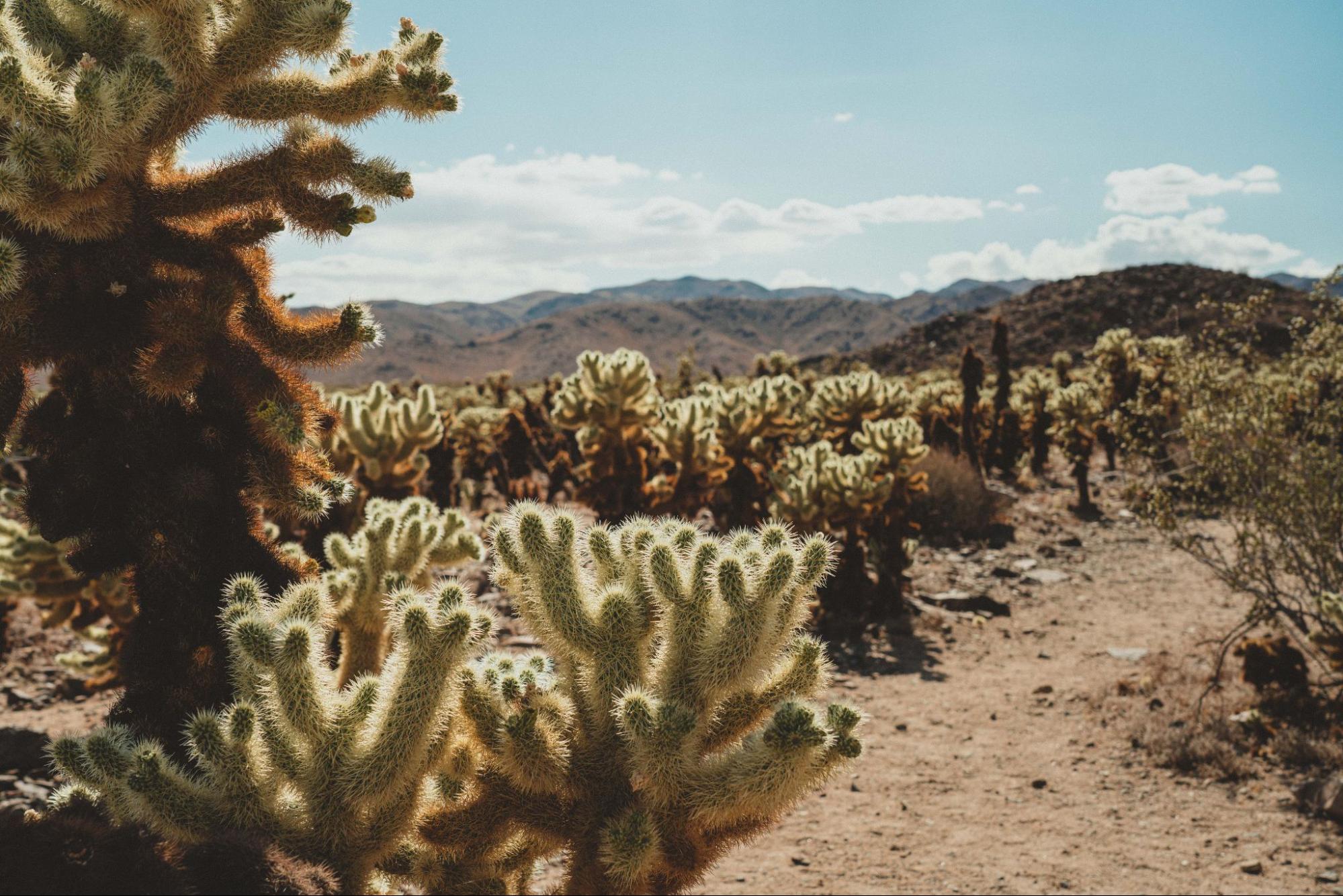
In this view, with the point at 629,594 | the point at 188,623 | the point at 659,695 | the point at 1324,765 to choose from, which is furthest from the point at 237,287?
the point at 1324,765

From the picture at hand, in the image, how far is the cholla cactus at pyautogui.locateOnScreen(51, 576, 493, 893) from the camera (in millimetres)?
2012

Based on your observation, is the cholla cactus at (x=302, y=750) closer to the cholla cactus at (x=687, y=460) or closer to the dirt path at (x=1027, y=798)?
the dirt path at (x=1027, y=798)

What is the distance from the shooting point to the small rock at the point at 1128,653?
367 inches

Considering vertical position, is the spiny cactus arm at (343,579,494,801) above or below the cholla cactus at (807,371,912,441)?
A: below

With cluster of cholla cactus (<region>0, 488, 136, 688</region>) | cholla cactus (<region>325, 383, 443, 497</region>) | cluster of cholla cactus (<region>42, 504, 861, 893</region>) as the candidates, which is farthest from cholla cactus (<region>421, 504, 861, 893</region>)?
cholla cactus (<region>325, 383, 443, 497</region>)

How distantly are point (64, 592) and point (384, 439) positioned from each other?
9.05 feet

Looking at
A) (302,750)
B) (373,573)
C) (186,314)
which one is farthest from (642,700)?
(373,573)

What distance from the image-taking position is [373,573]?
3.40 metres

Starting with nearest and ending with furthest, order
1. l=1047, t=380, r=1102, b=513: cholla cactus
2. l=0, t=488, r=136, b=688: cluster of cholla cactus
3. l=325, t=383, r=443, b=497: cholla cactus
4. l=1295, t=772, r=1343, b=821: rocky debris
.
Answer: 1. l=1295, t=772, r=1343, b=821: rocky debris
2. l=0, t=488, r=136, b=688: cluster of cholla cactus
3. l=325, t=383, r=443, b=497: cholla cactus
4. l=1047, t=380, r=1102, b=513: cholla cactus

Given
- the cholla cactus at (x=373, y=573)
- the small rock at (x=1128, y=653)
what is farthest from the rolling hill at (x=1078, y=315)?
the cholla cactus at (x=373, y=573)

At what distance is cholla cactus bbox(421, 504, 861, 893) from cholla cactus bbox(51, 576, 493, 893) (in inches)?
9.2

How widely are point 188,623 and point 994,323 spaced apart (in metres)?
24.2

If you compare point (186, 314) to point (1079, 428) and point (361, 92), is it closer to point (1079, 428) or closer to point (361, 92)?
point (361, 92)

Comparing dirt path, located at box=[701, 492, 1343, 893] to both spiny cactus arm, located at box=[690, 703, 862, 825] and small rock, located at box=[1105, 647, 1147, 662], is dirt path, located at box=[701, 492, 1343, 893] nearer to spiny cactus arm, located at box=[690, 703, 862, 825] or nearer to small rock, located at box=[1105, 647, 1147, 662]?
small rock, located at box=[1105, 647, 1147, 662]
